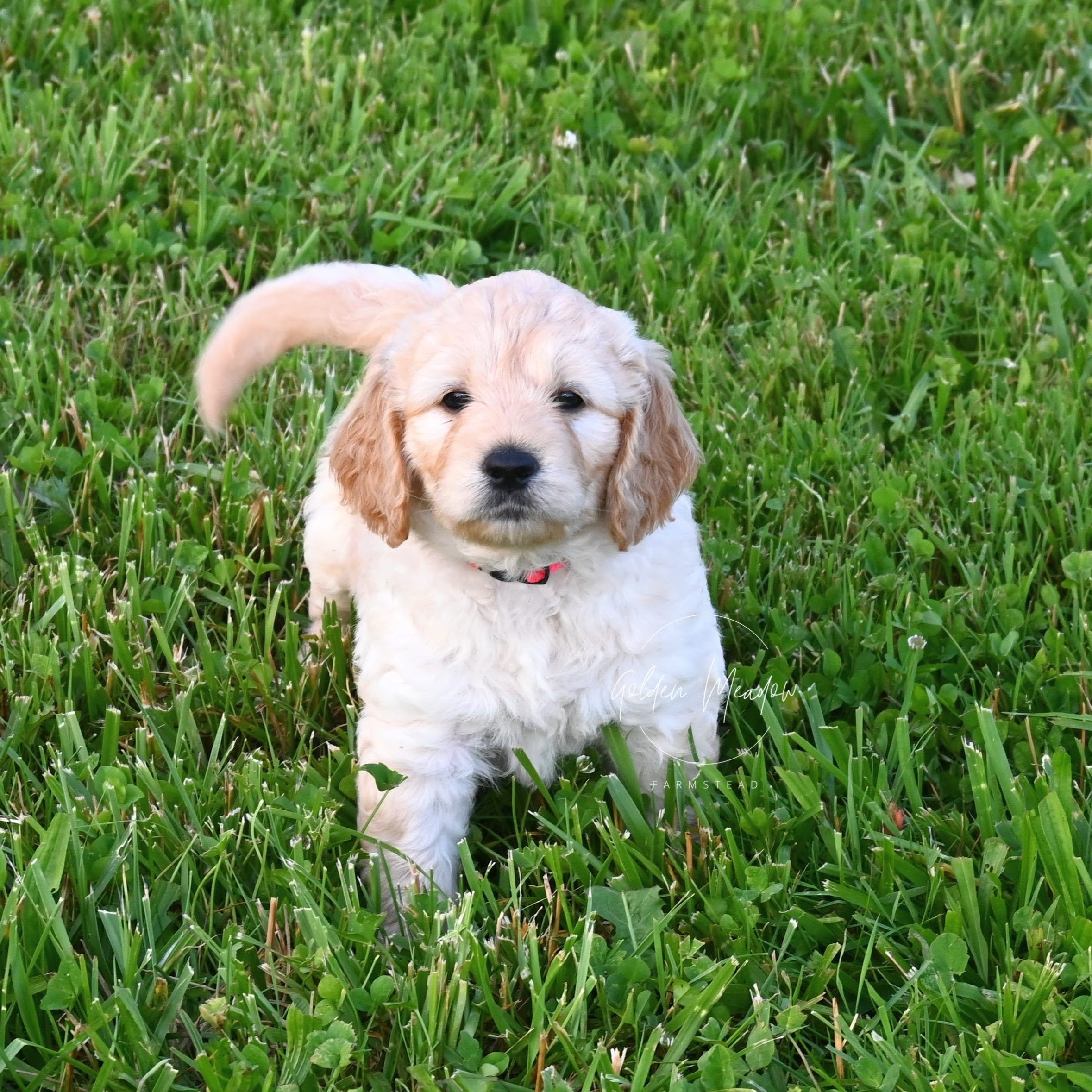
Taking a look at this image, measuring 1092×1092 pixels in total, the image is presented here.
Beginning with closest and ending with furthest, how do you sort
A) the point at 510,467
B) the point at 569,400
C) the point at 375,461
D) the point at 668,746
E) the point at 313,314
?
the point at 510,467 → the point at 569,400 → the point at 375,461 → the point at 668,746 → the point at 313,314

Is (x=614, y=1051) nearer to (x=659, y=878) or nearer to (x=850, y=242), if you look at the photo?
(x=659, y=878)

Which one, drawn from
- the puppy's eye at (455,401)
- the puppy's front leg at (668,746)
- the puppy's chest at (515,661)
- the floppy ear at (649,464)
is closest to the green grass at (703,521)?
the puppy's front leg at (668,746)

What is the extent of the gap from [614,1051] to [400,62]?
4102 millimetres

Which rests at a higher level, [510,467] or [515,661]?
[510,467]

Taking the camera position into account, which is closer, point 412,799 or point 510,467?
point 510,467

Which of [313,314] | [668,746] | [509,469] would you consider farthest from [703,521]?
[509,469]

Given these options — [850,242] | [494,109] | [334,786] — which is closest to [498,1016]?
[334,786]

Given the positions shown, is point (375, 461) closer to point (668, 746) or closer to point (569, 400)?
point (569, 400)

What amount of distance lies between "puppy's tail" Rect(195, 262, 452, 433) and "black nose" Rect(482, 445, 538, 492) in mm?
660

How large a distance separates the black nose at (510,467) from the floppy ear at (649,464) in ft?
0.85

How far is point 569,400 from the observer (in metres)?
2.85

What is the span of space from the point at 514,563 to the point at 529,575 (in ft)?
0.20

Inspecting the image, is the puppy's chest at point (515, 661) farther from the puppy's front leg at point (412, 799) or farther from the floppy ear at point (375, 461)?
the floppy ear at point (375, 461)

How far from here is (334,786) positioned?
3182mm
